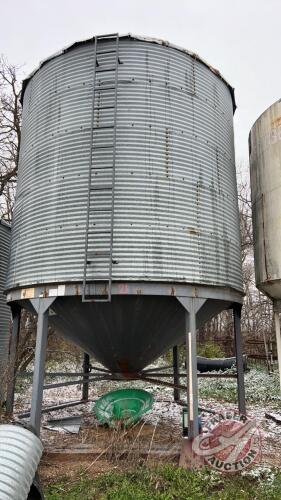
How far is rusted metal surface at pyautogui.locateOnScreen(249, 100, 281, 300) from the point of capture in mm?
8859

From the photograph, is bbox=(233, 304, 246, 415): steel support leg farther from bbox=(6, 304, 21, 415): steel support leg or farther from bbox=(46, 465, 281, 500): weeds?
bbox=(6, 304, 21, 415): steel support leg

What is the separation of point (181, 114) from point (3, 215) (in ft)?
42.9

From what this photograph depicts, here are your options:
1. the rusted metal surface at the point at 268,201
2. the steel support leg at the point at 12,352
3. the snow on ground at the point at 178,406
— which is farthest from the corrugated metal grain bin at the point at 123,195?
the snow on ground at the point at 178,406

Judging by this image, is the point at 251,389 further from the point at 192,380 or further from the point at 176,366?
the point at 192,380

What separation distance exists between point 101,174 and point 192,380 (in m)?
4.11

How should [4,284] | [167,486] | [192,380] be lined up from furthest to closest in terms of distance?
1. [4,284]
2. [192,380]
3. [167,486]

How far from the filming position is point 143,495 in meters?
5.28

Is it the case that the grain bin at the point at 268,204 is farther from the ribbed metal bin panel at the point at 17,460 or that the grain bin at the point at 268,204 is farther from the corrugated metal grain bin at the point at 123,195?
the ribbed metal bin panel at the point at 17,460

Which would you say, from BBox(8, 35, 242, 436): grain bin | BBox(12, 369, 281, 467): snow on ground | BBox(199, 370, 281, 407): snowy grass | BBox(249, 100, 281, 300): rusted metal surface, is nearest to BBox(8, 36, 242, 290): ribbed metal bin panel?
BBox(8, 35, 242, 436): grain bin

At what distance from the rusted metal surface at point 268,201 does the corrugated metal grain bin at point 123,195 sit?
770 millimetres

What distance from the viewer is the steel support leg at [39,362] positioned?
721 cm

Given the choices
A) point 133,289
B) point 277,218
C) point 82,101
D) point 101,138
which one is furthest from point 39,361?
point 277,218

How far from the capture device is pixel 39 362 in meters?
7.36

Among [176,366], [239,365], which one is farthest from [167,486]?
[176,366]
